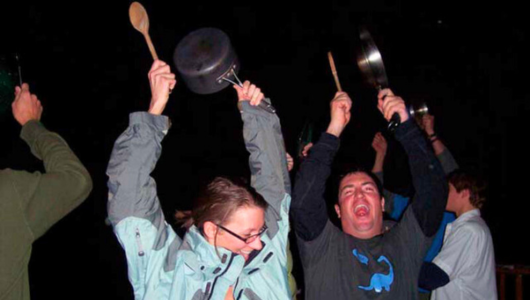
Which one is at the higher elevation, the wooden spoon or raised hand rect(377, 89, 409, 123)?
the wooden spoon

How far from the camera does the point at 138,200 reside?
125 centimetres

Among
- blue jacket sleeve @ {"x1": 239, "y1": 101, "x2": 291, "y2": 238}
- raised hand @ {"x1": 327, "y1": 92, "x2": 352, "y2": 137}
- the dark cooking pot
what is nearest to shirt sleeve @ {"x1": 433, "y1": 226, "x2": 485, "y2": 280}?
raised hand @ {"x1": 327, "y1": 92, "x2": 352, "y2": 137}

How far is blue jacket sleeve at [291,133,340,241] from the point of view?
5.76ft

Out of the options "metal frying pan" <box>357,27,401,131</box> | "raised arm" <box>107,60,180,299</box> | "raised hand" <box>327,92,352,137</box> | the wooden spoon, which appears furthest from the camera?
"metal frying pan" <box>357,27,401,131</box>

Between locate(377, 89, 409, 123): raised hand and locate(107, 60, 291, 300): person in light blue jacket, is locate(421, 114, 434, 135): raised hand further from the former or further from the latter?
locate(107, 60, 291, 300): person in light blue jacket

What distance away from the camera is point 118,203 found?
1.24 metres

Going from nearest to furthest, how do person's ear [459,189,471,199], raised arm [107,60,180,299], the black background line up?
raised arm [107,60,180,299], person's ear [459,189,471,199], the black background

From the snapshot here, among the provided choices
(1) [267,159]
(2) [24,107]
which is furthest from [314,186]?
(2) [24,107]

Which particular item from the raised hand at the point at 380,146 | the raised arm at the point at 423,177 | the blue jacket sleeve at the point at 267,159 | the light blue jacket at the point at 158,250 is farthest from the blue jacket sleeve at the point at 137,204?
the raised hand at the point at 380,146

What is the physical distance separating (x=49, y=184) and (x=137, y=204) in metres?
0.31

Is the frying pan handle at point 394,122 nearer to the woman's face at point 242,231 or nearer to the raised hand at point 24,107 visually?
the woman's face at point 242,231

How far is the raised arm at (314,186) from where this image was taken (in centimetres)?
176

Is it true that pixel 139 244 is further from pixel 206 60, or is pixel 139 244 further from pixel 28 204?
pixel 206 60

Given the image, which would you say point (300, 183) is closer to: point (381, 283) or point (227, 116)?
point (381, 283)
